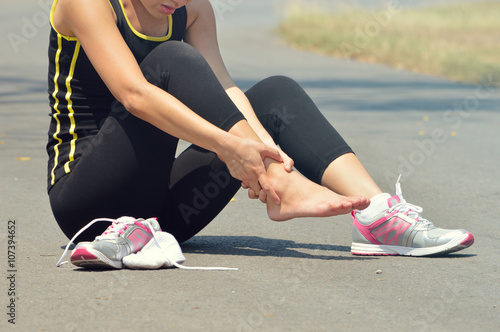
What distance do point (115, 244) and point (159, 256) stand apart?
0.50ft

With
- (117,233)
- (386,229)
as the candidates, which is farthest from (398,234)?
(117,233)

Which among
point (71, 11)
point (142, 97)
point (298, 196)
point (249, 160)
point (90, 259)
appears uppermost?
point (71, 11)

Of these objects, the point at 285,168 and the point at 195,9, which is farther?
the point at 195,9

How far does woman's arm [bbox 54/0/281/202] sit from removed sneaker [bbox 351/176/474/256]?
0.42 meters

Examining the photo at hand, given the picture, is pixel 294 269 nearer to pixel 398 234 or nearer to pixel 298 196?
pixel 298 196

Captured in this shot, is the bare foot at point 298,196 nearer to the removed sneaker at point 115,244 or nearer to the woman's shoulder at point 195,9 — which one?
the removed sneaker at point 115,244

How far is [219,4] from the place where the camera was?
1098 inches

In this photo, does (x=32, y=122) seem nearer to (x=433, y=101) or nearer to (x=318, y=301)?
(x=433, y=101)

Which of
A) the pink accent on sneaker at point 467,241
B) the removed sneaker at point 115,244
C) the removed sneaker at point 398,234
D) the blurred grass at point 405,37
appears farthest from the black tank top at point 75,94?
the blurred grass at point 405,37

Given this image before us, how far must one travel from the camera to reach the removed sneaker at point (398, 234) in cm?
305

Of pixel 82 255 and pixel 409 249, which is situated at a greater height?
pixel 409 249

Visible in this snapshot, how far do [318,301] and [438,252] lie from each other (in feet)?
2.38

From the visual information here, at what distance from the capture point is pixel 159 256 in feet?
9.36

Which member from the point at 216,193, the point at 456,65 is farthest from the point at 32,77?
the point at 216,193
